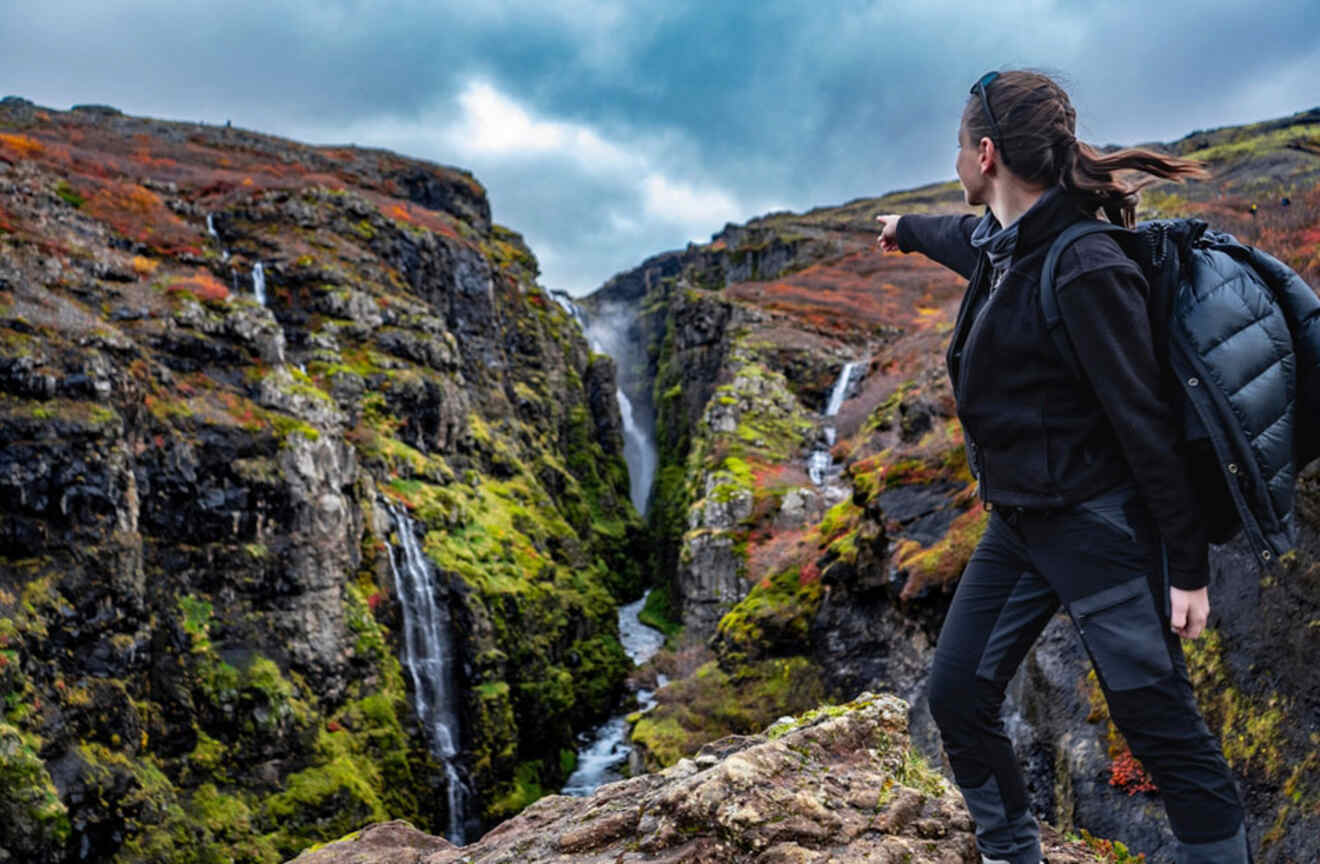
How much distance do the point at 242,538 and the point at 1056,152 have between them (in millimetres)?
20963

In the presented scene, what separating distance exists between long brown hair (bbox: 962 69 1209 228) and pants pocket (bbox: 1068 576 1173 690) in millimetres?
1325

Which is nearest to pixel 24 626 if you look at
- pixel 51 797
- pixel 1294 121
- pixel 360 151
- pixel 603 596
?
pixel 51 797

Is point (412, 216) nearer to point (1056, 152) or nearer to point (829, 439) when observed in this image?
point (829, 439)

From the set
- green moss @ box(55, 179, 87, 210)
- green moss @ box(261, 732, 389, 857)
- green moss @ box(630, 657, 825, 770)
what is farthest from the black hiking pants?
green moss @ box(55, 179, 87, 210)

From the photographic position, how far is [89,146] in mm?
41719

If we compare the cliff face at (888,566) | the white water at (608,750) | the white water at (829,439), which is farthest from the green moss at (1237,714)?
the white water at (829,439)

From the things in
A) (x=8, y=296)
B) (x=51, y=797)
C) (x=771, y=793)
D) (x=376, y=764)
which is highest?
(x=8, y=296)

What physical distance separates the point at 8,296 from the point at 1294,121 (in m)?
104

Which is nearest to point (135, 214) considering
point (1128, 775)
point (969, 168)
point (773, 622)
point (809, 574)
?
point (773, 622)

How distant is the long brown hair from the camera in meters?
2.51

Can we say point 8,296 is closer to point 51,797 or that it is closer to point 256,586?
point 256,586

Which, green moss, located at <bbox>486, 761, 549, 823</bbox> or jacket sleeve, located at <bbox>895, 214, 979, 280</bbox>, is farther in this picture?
green moss, located at <bbox>486, 761, 549, 823</bbox>

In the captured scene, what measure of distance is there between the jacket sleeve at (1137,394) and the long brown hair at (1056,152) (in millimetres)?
387

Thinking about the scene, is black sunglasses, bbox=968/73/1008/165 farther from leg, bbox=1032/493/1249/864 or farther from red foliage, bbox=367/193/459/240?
red foliage, bbox=367/193/459/240
